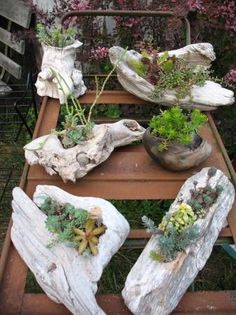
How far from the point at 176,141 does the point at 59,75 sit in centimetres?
68

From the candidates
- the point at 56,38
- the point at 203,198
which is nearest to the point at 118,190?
the point at 203,198

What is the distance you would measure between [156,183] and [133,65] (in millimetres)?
670

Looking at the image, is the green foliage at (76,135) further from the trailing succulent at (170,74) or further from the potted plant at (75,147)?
the trailing succulent at (170,74)

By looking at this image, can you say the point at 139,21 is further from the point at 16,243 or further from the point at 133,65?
the point at 16,243

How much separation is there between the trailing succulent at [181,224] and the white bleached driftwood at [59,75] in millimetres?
839

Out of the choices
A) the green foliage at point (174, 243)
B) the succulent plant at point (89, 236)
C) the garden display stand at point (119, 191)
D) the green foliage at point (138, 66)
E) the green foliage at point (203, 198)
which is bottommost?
the garden display stand at point (119, 191)

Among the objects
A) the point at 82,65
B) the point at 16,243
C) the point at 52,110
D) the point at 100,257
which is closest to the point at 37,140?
the point at 52,110

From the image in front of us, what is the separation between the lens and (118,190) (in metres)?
1.59

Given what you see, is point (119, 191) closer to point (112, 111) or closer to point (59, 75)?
point (59, 75)

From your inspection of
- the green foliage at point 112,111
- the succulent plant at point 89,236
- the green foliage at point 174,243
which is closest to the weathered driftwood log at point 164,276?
the green foliage at point 174,243

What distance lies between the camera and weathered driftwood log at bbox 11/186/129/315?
1.17 meters

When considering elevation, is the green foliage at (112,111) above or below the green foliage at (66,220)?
below

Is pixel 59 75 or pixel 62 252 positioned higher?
pixel 59 75

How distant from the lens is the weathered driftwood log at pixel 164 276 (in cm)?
119
